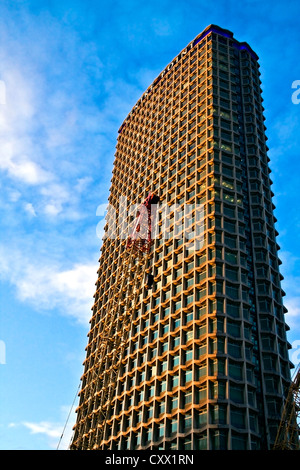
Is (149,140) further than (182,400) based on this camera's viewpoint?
Yes

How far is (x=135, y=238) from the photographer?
329 ft

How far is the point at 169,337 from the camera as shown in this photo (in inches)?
3041

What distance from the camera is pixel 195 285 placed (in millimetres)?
77688

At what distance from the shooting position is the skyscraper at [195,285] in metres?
68.1

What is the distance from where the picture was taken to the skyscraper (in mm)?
68062

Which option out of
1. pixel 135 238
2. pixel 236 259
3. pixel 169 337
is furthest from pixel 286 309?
pixel 135 238

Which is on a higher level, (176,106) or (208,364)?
(176,106)

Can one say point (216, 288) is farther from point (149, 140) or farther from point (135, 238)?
point (149, 140)

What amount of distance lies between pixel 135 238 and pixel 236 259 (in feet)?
85.8

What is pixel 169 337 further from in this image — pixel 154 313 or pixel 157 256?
pixel 157 256

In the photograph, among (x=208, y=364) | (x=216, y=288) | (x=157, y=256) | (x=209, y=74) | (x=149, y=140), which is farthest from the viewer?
(x=149, y=140)
